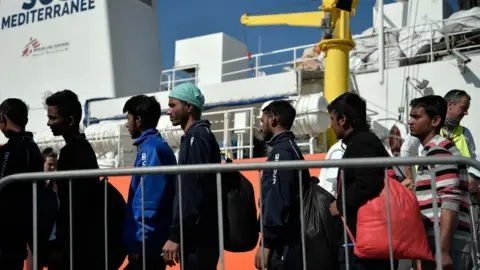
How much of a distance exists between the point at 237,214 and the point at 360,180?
0.75 m

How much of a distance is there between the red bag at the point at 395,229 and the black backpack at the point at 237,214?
674 mm

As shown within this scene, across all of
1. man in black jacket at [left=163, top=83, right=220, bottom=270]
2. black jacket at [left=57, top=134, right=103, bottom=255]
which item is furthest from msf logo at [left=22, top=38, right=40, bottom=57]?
man in black jacket at [left=163, top=83, right=220, bottom=270]

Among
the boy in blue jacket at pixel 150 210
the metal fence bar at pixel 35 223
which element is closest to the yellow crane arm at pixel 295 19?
the boy in blue jacket at pixel 150 210

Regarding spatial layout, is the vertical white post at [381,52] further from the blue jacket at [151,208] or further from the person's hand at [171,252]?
the person's hand at [171,252]

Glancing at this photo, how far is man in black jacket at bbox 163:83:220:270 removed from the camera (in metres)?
2.96

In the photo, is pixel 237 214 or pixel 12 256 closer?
pixel 237 214

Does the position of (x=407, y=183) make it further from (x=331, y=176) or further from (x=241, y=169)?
(x=241, y=169)

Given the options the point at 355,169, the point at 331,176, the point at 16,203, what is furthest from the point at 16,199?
the point at 331,176

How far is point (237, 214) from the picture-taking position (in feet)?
9.92

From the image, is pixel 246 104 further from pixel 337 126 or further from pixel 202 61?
pixel 337 126

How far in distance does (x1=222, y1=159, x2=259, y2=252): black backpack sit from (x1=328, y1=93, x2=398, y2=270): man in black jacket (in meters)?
0.51

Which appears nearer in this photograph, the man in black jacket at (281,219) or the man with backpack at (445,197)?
the man with backpack at (445,197)

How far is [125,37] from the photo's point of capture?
14555 millimetres

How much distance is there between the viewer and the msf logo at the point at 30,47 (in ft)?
48.9
